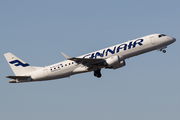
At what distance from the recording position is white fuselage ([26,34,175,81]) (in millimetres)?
50656

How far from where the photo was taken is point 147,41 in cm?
5091

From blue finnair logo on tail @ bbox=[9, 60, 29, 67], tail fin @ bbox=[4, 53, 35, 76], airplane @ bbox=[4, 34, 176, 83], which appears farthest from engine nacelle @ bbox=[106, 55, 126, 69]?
blue finnair logo on tail @ bbox=[9, 60, 29, 67]

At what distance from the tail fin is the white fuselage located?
285 centimetres

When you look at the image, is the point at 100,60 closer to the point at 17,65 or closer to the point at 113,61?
the point at 113,61

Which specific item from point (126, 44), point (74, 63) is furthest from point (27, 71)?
point (126, 44)

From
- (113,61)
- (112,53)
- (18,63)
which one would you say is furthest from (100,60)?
(18,63)

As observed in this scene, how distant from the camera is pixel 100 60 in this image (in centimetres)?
5038

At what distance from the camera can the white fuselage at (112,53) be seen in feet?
166

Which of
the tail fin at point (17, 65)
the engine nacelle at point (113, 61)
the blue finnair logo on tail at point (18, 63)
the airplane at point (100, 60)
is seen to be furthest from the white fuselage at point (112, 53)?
the blue finnair logo on tail at point (18, 63)

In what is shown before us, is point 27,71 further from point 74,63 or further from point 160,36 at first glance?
point 160,36

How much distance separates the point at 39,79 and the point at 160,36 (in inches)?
868

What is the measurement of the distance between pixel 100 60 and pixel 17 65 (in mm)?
16351

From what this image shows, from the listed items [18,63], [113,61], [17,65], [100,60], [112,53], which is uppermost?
[18,63]

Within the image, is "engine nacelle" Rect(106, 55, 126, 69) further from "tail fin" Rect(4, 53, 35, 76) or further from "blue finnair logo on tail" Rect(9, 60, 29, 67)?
"blue finnair logo on tail" Rect(9, 60, 29, 67)
